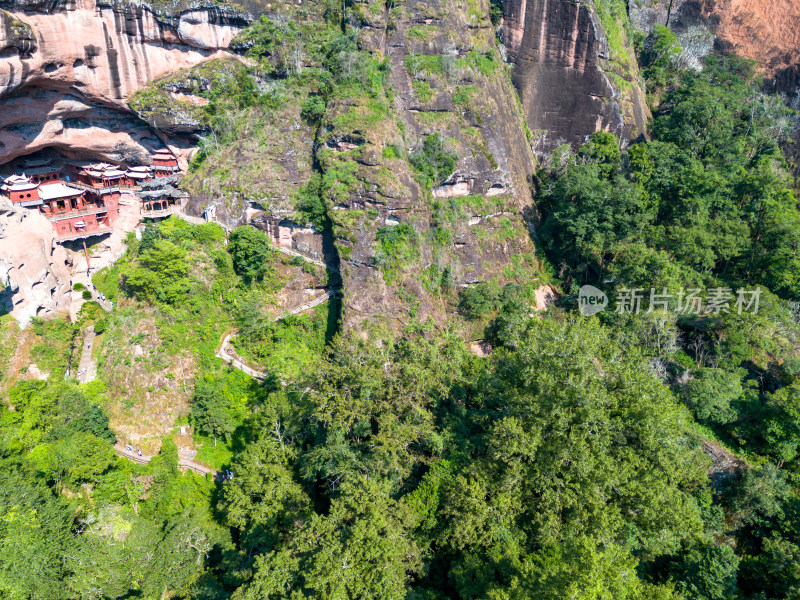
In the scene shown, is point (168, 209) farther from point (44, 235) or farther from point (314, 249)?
point (314, 249)

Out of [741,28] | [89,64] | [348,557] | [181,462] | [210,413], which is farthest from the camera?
[741,28]

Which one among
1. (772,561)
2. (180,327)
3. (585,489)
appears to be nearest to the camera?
(585,489)

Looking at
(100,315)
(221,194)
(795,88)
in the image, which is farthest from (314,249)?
(795,88)

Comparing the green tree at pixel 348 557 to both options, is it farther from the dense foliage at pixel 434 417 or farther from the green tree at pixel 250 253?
the green tree at pixel 250 253

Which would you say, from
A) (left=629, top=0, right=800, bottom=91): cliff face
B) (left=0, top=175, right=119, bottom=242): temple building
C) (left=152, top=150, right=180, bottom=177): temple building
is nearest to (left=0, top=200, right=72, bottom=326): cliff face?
(left=0, top=175, right=119, bottom=242): temple building

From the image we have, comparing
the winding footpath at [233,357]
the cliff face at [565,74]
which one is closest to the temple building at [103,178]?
the winding footpath at [233,357]
